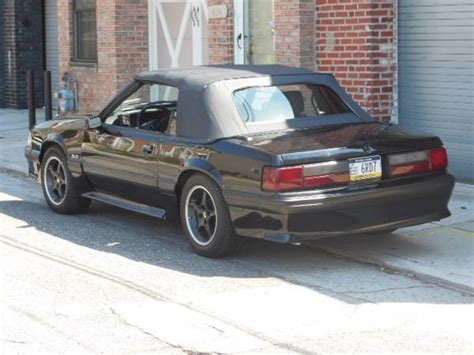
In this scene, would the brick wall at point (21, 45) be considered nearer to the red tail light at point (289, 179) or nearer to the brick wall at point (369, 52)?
the brick wall at point (369, 52)

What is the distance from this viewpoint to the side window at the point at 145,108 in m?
9.22

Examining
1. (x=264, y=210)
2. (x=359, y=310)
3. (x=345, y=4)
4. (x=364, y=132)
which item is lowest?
(x=359, y=310)

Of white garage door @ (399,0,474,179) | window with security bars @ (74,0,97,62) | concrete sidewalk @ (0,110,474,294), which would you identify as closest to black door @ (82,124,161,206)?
concrete sidewalk @ (0,110,474,294)

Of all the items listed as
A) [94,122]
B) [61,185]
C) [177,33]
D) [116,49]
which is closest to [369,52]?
[94,122]

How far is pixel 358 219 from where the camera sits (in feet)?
25.5

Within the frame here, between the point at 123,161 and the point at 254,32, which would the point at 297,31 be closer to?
the point at 254,32

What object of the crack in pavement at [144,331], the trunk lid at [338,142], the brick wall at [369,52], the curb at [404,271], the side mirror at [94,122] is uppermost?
the brick wall at [369,52]

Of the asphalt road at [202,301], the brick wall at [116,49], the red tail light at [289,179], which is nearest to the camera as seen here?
the asphalt road at [202,301]

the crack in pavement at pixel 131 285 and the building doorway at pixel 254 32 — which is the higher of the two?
the building doorway at pixel 254 32

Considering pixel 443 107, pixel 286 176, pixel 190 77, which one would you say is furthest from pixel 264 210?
pixel 443 107

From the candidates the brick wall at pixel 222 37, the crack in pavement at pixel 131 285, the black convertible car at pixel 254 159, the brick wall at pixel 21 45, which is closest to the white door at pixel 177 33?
the brick wall at pixel 222 37

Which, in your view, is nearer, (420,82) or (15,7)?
(420,82)

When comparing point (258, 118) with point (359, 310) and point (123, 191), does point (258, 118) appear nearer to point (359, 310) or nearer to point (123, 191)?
point (123, 191)

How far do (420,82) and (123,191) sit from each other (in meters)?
4.74
